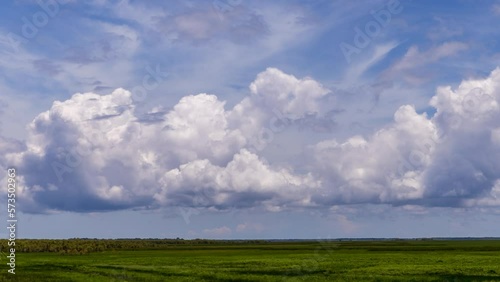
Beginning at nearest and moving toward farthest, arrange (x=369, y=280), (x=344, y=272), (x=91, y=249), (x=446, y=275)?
1. (x=369, y=280)
2. (x=446, y=275)
3. (x=344, y=272)
4. (x=91, y=249)

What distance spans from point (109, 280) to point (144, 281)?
355 cm

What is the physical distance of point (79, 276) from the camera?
2338 inches

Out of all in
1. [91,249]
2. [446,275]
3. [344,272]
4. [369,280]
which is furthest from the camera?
[91,249]

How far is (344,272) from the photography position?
61219 millimetres

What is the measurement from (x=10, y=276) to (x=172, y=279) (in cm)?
1644

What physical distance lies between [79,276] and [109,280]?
295 inches

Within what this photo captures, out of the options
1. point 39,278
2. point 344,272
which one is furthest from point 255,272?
point 39,278

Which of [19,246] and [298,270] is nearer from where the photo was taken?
[298,270]

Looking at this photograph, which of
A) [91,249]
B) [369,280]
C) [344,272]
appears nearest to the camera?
[369,280]

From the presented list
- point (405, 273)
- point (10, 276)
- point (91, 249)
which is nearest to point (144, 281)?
point (10, 276)

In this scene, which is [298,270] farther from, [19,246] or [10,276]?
[19,246]

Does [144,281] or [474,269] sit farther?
[474,269]

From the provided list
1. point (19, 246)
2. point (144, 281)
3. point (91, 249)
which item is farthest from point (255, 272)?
point (19, 246)

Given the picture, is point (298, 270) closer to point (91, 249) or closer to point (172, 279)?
point (172, 279)
